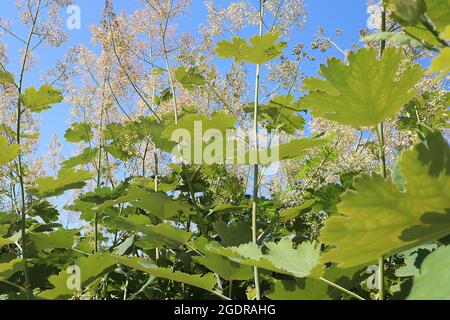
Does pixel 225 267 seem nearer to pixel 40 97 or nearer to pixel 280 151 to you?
pixel 280 151

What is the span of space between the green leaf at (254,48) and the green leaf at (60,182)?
32.4 inches

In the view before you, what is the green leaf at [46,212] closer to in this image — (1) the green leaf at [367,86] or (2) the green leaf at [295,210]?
(2) the green leaf at [295,210]

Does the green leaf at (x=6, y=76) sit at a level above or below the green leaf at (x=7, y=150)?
above

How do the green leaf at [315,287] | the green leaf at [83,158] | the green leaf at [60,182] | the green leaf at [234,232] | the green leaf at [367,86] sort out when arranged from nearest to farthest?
1. the green leaf at [367,86]
2. the green leaf at [315,287]
3. the green leaf at [234,232]
4. the green leaf at [60,182]
5. the green leaf at [83,158]

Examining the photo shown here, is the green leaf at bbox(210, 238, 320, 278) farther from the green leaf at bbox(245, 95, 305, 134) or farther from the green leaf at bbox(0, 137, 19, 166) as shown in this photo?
the green leaf at bbox(245, 95, 305, 134)

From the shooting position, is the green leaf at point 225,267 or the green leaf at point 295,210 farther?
the green leaf at point 295,210

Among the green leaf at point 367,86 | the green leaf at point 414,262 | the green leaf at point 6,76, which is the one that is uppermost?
the green leaf at point 6,76

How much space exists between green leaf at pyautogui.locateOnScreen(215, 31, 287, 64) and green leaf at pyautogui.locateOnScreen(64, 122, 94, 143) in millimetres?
1610

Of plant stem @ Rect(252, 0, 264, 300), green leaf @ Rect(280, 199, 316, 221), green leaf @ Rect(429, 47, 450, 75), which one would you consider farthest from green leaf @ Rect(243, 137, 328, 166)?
green leaf @ Rect(429, 47, 450, 75)

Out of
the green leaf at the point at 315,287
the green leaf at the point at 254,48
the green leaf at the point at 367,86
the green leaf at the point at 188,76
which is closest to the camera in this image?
the green leaf at the point at 367,86

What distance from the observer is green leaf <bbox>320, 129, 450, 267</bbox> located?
2.51 feet

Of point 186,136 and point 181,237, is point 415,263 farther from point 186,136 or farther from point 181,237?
point 186,136

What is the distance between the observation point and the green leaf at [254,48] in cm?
207

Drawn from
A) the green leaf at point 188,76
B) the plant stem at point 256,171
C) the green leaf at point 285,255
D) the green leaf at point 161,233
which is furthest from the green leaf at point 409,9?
the green leaf at point 188,76
